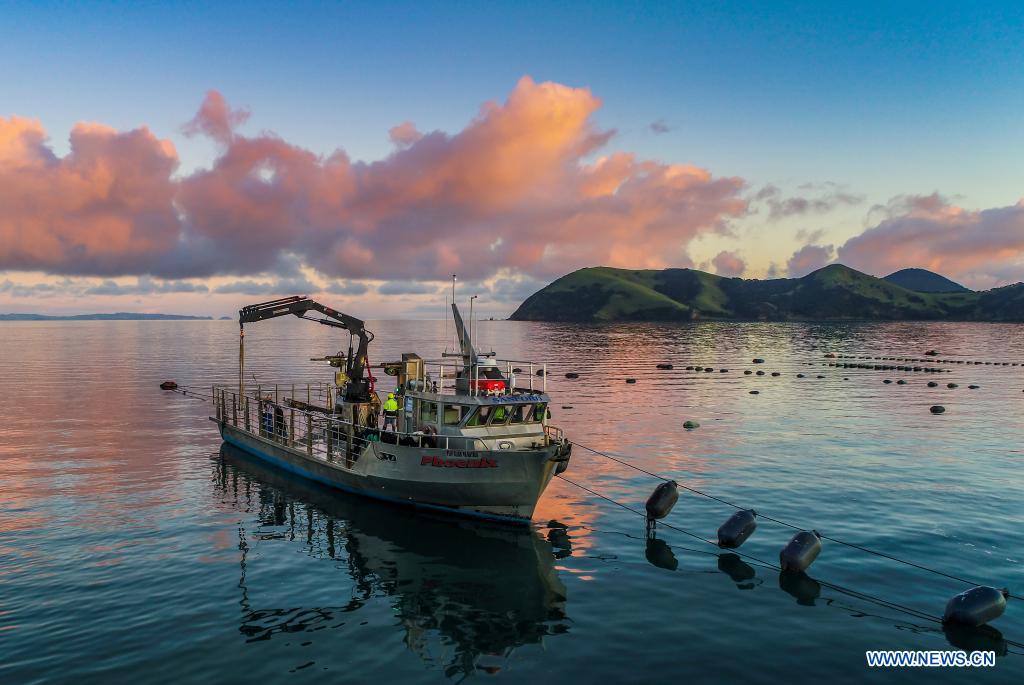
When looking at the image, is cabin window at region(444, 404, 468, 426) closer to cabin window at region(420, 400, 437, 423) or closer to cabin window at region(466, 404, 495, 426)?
cabin window at region(466, 404, 495, 426)

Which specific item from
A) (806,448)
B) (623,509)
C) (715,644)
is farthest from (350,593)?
(806,448)

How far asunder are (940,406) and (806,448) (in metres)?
30.9

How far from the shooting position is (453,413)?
31312 mm

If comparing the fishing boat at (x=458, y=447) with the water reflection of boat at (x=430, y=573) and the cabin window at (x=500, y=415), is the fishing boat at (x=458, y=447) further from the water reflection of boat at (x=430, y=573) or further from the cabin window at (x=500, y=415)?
the water reflection of boat at (x=430, y=573)

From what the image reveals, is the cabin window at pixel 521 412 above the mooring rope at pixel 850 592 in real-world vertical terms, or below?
above

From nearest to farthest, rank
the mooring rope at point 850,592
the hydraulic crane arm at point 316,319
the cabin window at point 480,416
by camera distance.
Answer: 1. the mooring rope at point 850,592
2. the cabin window at point 480,416
3. the hydraulic crane arm at point 316,319

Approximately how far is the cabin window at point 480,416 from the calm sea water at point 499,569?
486 centimetres

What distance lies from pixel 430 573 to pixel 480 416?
339 inches

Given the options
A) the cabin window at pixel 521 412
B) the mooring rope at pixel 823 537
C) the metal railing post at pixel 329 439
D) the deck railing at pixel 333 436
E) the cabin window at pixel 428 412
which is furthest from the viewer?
the metal railing post at pixel 329 439

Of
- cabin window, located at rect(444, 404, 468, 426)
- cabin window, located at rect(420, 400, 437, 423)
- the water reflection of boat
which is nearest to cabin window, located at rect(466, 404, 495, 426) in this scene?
cabin window, located at rect(444, 404, 468, 426)

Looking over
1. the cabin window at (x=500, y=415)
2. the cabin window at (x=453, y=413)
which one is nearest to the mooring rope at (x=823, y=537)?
the cabin window at (x=500, y=415)

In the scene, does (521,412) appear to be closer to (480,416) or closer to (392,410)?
(480,416)

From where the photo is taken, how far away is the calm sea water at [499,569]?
1769 cm

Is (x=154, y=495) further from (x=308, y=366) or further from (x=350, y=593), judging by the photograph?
(x=308, y=366)
